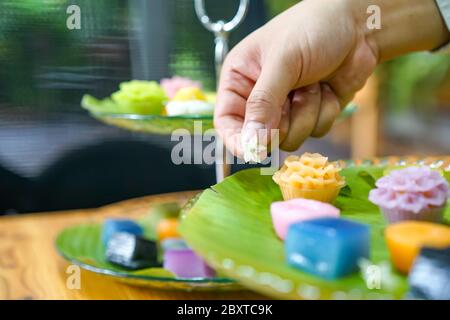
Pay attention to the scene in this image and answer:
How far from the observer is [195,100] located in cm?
108

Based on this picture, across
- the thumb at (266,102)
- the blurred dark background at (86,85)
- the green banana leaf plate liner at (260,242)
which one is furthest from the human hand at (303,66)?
the blurred dark background at (86,85)

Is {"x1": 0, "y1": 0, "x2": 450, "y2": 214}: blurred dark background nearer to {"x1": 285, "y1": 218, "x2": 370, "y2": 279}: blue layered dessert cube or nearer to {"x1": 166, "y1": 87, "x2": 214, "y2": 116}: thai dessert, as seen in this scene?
{"x1": 166, "y1": 87, "x2": 214, "y2": 116}: thai dessert

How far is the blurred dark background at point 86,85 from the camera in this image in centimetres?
179

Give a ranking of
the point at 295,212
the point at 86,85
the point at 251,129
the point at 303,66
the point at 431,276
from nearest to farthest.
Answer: the point at 431,276 → the point at 295,212 → the point at 251,129 → the point at 303,66 → the point at 86,85

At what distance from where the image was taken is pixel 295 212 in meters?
0.51

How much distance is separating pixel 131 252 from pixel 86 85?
1.03 metres

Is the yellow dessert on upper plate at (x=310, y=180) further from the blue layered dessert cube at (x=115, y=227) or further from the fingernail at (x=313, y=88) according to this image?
the blue layered dessert cube at (x=115, y=227)

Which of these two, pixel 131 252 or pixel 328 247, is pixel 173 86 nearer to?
pixel 131 252

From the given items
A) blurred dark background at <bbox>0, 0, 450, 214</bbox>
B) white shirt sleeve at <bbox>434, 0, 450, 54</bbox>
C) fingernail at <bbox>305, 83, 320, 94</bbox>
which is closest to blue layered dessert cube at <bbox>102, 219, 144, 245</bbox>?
fingernail at <bbox>305, 83, 320, 94</bbox>

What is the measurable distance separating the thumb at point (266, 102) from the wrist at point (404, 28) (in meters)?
0.19

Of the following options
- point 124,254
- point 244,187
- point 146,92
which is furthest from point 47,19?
point 244,187

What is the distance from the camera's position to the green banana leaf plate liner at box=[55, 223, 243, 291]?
2.61ft

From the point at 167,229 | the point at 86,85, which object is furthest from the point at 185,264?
the point at 86,85
